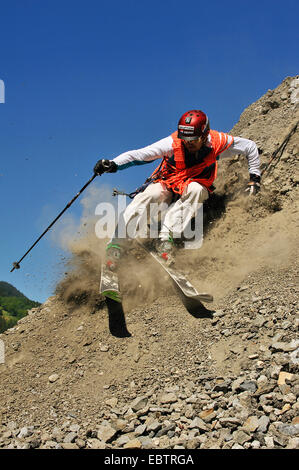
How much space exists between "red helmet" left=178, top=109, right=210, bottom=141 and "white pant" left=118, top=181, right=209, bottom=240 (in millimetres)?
815

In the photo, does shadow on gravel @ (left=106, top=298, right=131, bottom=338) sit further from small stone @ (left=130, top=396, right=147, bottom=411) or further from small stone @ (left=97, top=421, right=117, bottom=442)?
small stone @ (left=97, top=421, right=117, bottom=442)

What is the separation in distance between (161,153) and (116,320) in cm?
283

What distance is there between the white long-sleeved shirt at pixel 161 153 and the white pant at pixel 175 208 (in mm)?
636

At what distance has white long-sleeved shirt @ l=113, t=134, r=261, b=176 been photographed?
6.09 meters

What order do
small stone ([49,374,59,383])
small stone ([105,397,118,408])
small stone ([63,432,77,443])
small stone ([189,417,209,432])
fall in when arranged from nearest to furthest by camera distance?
small stone ([189,417,209,432]), small stone ([63,432,77,443]), small stone ([105,397,118,408]), small stone ([49,374,59,383])

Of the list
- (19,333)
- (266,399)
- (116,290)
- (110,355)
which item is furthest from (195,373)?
(19,333)

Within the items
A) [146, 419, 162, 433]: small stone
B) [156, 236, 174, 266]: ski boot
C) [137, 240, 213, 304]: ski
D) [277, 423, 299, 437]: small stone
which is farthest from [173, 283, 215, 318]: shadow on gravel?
[277, 423, 299, 437]: small stone

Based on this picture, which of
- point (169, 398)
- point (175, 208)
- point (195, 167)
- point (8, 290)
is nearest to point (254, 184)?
point (195, 167)

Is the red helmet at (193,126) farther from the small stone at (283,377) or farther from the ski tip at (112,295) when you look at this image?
the small stone at (283,377)

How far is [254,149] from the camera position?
6816 mm

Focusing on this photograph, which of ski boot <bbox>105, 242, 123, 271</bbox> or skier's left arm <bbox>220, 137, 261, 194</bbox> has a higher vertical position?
skier's left arm <bbox>220, 137, 261, 194</bbox>

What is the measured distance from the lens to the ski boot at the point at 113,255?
618cm

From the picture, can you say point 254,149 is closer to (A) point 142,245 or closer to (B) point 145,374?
(A) point 142,245

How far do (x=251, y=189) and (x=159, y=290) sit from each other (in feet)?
8.23
